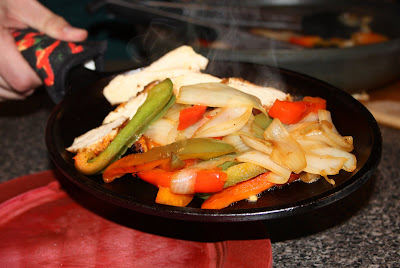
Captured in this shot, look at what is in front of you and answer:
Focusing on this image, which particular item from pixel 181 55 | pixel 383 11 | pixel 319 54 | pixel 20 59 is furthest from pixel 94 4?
pixel 383 11

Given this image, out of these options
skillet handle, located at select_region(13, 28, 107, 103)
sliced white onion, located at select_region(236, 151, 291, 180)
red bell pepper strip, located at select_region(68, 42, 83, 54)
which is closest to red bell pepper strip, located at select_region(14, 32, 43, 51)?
skillet handle, located at select_region(13, 28, 107, 103)

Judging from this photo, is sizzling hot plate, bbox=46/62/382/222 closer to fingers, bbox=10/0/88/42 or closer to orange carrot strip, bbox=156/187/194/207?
orange carrot strip, bbox=156/187/194/207

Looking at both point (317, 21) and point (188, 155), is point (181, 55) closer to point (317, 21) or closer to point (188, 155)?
point (188, 155)

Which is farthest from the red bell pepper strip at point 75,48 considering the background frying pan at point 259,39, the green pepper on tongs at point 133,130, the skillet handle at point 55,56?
the green pepper on tongs at point 133,130

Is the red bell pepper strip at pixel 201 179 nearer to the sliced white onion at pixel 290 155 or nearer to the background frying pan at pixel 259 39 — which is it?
the sliced white onion at pixel 290 155

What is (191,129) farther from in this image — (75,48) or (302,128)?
(75,48)

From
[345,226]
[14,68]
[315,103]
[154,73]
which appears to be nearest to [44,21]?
[14,68]
